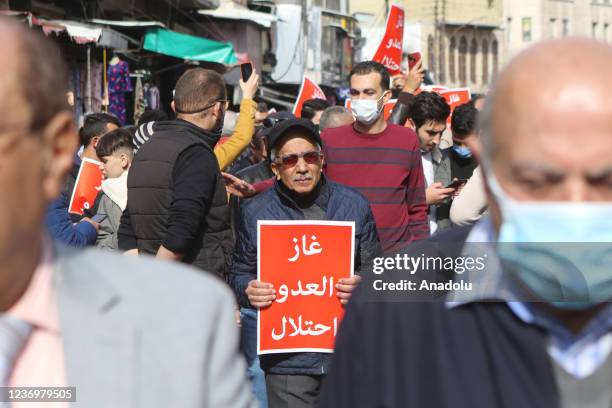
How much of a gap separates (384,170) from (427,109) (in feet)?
6.07

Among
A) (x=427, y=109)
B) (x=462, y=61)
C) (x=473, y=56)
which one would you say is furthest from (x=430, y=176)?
(x=473, y=56)

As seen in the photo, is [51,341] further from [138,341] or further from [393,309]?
[393,309]

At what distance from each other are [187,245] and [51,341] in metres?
3.90

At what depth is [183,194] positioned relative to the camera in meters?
6.18

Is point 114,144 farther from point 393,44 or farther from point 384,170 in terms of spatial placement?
point 393,44

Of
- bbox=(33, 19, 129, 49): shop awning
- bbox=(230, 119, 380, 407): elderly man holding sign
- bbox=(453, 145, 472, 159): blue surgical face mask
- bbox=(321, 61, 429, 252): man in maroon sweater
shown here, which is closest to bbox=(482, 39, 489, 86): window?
bbox=(33, 19, 129, 49): shop awning

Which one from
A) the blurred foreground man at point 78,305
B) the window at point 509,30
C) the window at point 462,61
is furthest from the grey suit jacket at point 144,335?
the window at point 509,30

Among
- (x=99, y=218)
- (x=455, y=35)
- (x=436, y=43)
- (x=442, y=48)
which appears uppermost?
(x=455, y=35)

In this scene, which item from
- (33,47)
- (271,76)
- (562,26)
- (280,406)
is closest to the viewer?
(33,47)

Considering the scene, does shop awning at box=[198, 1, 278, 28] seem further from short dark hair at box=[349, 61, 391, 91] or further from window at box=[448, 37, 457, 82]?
window at box=[448, 37, 457, 82]

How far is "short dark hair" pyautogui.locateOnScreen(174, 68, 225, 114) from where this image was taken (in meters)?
6.57

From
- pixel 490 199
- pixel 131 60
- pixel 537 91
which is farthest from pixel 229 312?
pixel 131 60

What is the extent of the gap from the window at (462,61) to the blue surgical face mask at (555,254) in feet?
233

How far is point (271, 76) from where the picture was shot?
3475cm
